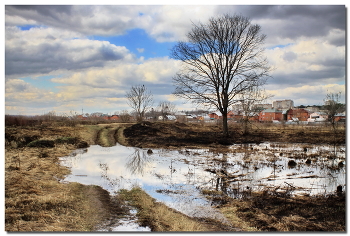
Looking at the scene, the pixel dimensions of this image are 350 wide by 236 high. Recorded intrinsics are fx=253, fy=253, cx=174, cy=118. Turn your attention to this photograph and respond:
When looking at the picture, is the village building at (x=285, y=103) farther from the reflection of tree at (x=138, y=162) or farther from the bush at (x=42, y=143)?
the bush at (x=42, y=143)

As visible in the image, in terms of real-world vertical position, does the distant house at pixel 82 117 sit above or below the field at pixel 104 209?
above

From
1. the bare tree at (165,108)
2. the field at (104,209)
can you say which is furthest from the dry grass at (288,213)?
the bare tree at (165,108)

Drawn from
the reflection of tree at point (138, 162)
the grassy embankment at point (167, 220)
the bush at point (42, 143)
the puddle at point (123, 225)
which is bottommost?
the puddle at point (123, 225)

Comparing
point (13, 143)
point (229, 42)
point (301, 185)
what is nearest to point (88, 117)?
point (13, 143)

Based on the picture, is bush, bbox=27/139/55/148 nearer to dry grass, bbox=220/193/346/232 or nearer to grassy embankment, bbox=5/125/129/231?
grassy embankment, bbox=5/125/129/231

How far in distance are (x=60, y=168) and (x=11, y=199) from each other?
4877mm

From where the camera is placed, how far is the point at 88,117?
1238 inches

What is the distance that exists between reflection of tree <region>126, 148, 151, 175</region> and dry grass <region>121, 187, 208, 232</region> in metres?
3.66

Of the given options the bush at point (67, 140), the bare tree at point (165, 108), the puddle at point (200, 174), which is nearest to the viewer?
the puddle at point (200, 174)

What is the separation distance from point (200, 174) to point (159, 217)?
4.77 metres

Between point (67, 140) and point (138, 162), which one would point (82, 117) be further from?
point (138, 162)

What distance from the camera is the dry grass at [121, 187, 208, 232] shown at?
18.2ft

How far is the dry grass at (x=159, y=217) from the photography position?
5559mm

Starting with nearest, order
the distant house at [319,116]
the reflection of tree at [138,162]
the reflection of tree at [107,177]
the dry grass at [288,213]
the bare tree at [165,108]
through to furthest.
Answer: the dry grass at [288,213] → the reflection of tree at [107,177] → the reflection of tree at [138,162] → the distant house at [319,116] → the bare tree at [165,108]
